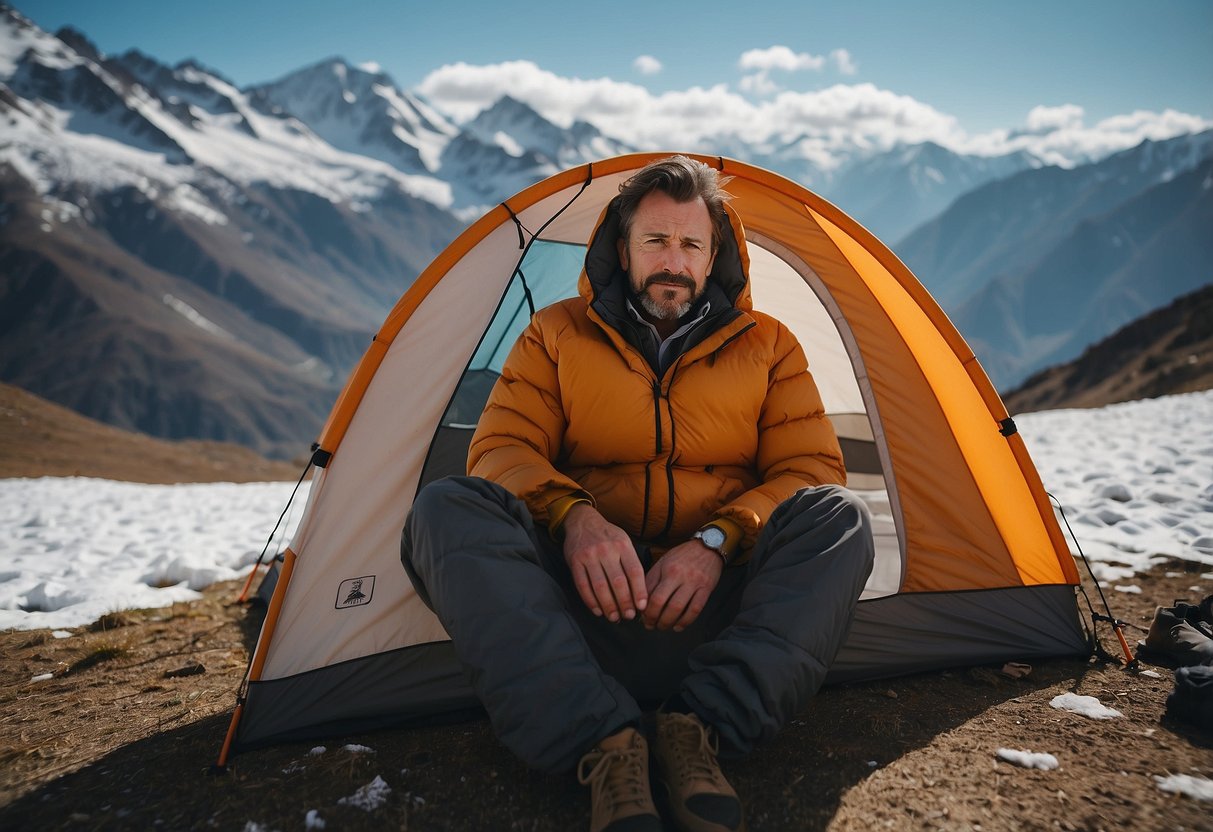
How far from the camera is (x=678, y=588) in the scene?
9.11 feet

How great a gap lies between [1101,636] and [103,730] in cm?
531

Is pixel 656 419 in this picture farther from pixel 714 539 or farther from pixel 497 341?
pixel 497 341

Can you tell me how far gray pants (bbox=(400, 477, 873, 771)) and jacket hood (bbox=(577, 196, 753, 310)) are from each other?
1341mm

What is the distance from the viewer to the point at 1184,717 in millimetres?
2947

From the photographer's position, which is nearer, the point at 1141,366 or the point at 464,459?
the point at 464,459

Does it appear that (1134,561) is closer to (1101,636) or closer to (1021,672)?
(1101,636)

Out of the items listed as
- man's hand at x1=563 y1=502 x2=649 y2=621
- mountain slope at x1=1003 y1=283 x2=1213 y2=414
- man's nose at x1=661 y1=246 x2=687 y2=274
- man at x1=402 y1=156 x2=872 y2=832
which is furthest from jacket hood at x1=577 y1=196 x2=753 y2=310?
mountain slope at x1=1003 y1=283 x2=1213 y2=414

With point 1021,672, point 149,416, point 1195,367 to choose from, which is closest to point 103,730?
point 1021,672

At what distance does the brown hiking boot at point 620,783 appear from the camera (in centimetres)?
217

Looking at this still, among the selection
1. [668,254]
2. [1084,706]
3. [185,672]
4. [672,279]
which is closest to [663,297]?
[672,279]

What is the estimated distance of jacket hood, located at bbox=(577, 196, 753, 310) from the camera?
3707 mm

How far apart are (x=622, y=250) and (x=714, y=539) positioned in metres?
1.70

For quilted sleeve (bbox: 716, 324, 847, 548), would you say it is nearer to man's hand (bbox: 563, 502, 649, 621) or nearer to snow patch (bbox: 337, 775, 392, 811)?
man's hand (bbox: 563, 502, 649, 621)

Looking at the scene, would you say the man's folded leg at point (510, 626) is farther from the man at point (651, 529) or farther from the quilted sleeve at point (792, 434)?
the quilted sleeve at point (792, 434)
